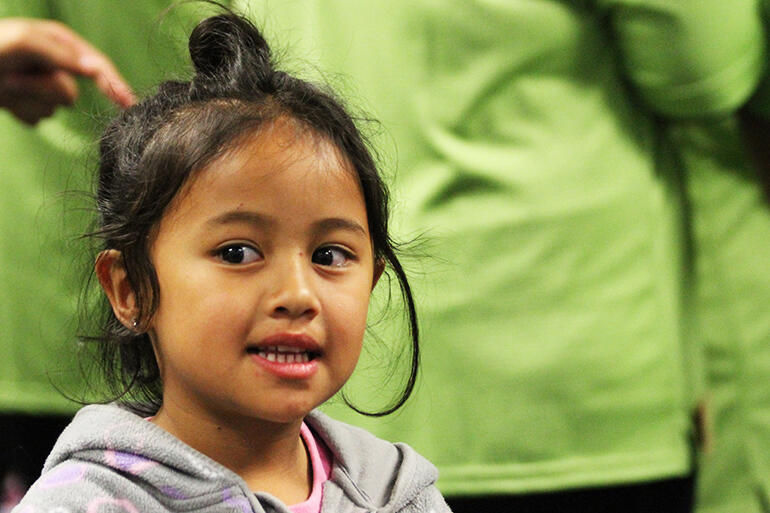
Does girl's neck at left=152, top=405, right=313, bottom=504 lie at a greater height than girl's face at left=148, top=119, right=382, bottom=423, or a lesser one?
lesser

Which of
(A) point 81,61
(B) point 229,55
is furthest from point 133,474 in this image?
(A) point 81,61

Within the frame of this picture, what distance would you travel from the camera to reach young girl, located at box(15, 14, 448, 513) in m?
1.04

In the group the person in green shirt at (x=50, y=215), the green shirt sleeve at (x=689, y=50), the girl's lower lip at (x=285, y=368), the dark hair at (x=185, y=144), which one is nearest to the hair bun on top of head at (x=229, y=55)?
the dark hair at (x=185, y=144)

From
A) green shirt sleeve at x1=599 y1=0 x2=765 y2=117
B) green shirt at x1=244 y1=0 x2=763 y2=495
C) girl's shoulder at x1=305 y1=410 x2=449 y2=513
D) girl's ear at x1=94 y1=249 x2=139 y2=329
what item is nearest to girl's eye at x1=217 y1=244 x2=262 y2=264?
girl's ear at x1=94 y1=249 x2=139 y2=329

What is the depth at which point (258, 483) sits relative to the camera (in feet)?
3.63

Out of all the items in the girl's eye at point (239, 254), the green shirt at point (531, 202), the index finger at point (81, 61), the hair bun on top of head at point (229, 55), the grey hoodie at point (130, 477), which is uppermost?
the hair bun on top of head at point (229, 55)

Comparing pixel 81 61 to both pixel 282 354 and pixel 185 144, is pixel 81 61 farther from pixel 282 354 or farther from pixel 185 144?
pixel 282 354

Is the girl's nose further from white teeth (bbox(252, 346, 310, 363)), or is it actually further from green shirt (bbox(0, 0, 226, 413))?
green shirt (bbox(0, 0, 226, 413))

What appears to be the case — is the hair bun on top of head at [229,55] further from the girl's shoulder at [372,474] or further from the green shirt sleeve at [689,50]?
the green shirt sleeve at [689,50]

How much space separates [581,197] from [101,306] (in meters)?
0.66

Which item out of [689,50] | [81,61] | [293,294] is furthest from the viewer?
[689,50]

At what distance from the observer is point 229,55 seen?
3.90 feet

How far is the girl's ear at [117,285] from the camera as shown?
1.12m

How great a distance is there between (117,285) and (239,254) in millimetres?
150
